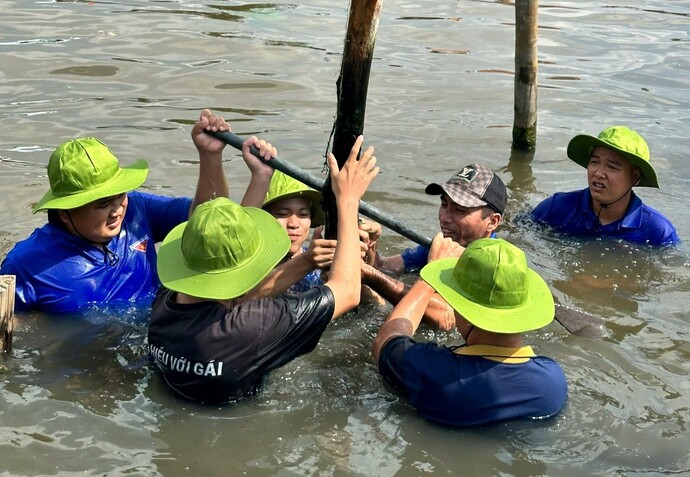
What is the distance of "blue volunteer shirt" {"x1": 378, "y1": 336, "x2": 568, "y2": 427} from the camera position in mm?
4461

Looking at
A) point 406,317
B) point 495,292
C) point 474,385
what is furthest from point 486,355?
point 406,317

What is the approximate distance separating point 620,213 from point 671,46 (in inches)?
269

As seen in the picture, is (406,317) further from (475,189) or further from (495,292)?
(475,189)

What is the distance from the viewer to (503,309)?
173 inches

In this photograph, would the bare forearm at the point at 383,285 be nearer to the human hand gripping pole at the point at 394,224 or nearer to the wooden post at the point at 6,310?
the human hand gripping pole at the point at 394,224

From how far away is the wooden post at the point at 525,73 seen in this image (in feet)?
27.7

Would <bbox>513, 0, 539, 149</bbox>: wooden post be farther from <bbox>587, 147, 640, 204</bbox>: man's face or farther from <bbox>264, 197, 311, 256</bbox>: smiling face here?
<bbox>264, 197, 311, 256</bbox>: smiling face

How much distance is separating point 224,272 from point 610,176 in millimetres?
3677

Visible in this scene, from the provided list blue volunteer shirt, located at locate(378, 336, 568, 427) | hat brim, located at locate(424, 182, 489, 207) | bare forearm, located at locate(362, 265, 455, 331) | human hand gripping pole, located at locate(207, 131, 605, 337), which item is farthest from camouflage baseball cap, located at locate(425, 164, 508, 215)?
blue volunteer shirt, located at locate(378, 336, 568, 427)

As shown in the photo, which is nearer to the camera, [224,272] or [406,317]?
[224,272]

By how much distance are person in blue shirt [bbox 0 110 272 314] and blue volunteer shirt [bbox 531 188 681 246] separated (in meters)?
2.91

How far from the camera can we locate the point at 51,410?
4793 mm

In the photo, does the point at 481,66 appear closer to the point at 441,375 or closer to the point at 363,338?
the point at 363,338

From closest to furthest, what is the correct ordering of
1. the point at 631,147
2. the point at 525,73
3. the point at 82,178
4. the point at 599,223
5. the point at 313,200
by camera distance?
the point at 82,178 < the point at 313,200 < the point at 631,147 < the point at 599,223 < the point at 525,73
